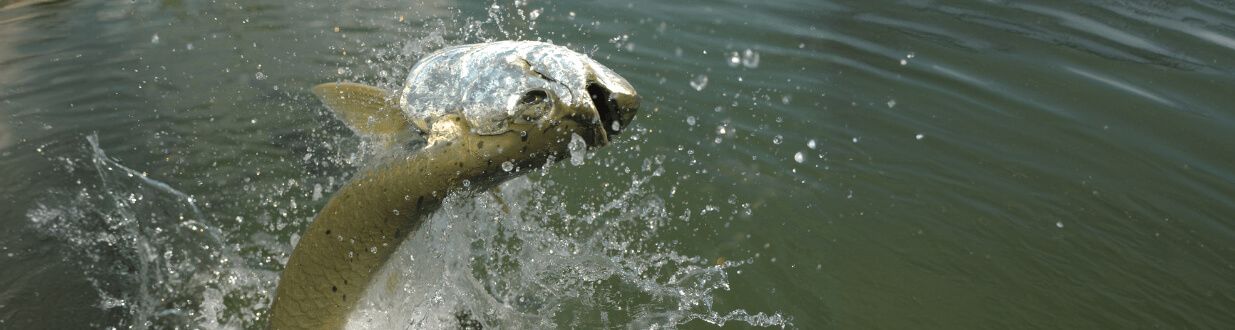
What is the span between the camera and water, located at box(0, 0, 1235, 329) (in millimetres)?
4445

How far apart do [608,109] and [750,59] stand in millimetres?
5177

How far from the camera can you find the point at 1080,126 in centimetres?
644

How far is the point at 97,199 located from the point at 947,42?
6177mm

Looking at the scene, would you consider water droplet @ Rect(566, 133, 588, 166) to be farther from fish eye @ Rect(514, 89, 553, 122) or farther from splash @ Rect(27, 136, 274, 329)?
splash @ Rect(27, 136, 274, 329)

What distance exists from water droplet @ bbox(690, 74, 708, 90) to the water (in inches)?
1.9

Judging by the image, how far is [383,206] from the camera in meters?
2.43

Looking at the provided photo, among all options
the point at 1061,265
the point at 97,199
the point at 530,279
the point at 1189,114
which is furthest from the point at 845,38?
the point at 97,199

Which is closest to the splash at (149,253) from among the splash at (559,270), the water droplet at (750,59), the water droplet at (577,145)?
the splash at (559,270)

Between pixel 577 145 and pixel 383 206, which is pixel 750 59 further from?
pixel 577 145

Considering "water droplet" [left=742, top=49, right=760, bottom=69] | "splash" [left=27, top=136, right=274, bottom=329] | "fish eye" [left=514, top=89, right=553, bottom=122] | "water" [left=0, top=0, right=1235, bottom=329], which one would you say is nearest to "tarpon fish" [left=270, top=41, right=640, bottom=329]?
"fish eye" [left=514, top=89, right=553, bottom=122]

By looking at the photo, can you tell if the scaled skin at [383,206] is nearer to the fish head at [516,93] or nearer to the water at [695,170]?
the fish head at [516,93]

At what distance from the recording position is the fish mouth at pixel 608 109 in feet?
6.69

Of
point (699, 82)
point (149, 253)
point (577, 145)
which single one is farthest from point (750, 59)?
point (577, 145)

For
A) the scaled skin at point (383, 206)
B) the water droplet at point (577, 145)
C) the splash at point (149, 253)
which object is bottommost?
the splash at point (149, 253)
